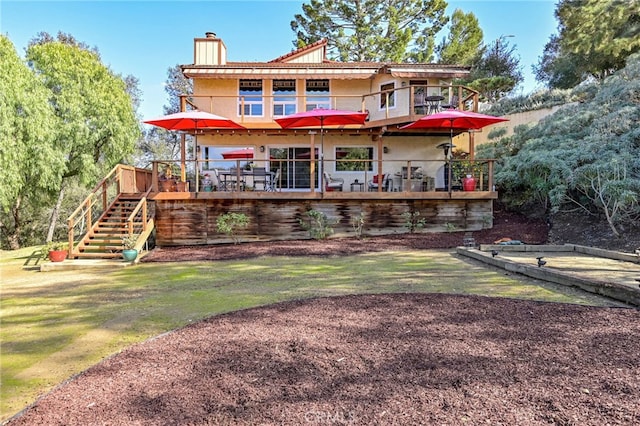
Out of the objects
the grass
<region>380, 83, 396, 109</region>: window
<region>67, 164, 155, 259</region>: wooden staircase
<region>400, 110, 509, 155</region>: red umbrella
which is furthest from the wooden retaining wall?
<region>380, 83, 396, 109</region>: window

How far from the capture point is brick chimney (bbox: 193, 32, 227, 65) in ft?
56.0

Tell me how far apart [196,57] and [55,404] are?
16.9 meters

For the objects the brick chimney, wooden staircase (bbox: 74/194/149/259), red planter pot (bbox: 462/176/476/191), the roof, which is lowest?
wooden staircase (bbox: 74/194/149/259)

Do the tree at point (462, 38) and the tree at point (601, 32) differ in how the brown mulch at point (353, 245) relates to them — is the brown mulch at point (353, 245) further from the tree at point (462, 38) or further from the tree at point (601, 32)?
the tree at point (462, 38)

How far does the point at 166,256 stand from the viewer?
10.5 meters

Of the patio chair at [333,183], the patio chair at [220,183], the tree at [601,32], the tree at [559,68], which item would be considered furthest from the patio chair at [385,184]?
the tree at [559,68]

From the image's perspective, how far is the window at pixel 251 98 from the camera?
16344mm

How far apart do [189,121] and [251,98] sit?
4.14 meters

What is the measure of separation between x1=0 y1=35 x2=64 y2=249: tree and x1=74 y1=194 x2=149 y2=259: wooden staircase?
289 inches

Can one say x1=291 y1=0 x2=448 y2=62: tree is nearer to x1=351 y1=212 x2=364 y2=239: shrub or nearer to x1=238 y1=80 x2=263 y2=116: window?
x1=238 y1=80 x2=263 y2=116: window

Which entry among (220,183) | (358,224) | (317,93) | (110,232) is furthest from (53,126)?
(358,224)

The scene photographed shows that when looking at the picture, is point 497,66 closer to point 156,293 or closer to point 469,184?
point 469,184

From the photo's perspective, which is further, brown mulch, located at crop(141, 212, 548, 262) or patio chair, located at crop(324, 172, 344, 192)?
patio chair, located at crop(324, 172, 344, 192)

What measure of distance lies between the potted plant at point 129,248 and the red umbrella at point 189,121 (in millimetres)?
3858
